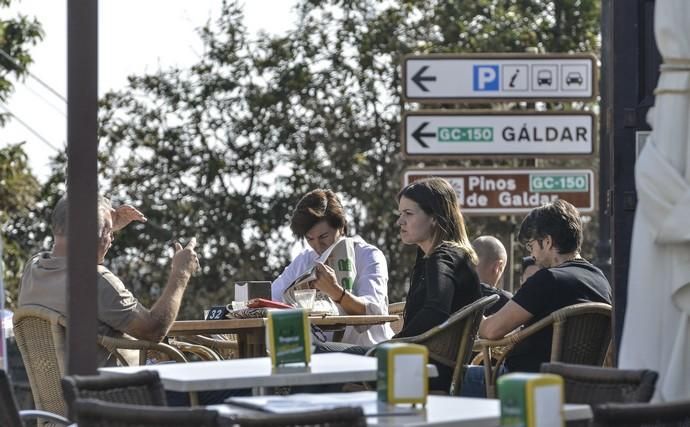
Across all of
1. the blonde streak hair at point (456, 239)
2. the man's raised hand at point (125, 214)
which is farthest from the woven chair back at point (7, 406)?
the man's raised hand at point (125, 214)

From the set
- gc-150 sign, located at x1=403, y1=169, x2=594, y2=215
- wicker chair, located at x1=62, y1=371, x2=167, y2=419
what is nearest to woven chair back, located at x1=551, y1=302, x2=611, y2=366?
wicker chair, located at x1=62, y1=371, x2=167, y2=419

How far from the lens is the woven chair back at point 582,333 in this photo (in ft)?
20.9

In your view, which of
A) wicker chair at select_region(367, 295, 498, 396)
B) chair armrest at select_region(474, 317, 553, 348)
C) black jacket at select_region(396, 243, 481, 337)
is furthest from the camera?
chair armrest at select_region(474, 317, 553, 348)

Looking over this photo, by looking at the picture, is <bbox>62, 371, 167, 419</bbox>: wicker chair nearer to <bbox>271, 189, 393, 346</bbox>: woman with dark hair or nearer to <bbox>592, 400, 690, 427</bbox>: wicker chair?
<bbox>592, 400, 690, 427</bbox>: wicker chair

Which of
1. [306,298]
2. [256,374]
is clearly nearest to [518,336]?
[306,298]

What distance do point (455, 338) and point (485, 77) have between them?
6.11 m

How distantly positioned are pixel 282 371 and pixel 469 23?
15187 millimetres

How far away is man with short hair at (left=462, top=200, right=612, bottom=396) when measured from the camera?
6566 mm

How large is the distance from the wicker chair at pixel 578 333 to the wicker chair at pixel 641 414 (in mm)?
2814

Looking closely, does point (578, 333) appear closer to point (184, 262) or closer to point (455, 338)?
point (455, 338)

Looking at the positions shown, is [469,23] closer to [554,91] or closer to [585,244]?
[585,244]

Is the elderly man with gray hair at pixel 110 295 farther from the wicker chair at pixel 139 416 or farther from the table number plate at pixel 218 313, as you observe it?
the wicker chair at pixel 139 416

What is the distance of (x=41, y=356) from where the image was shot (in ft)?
21.3

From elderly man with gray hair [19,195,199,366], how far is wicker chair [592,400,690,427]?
131 inches
